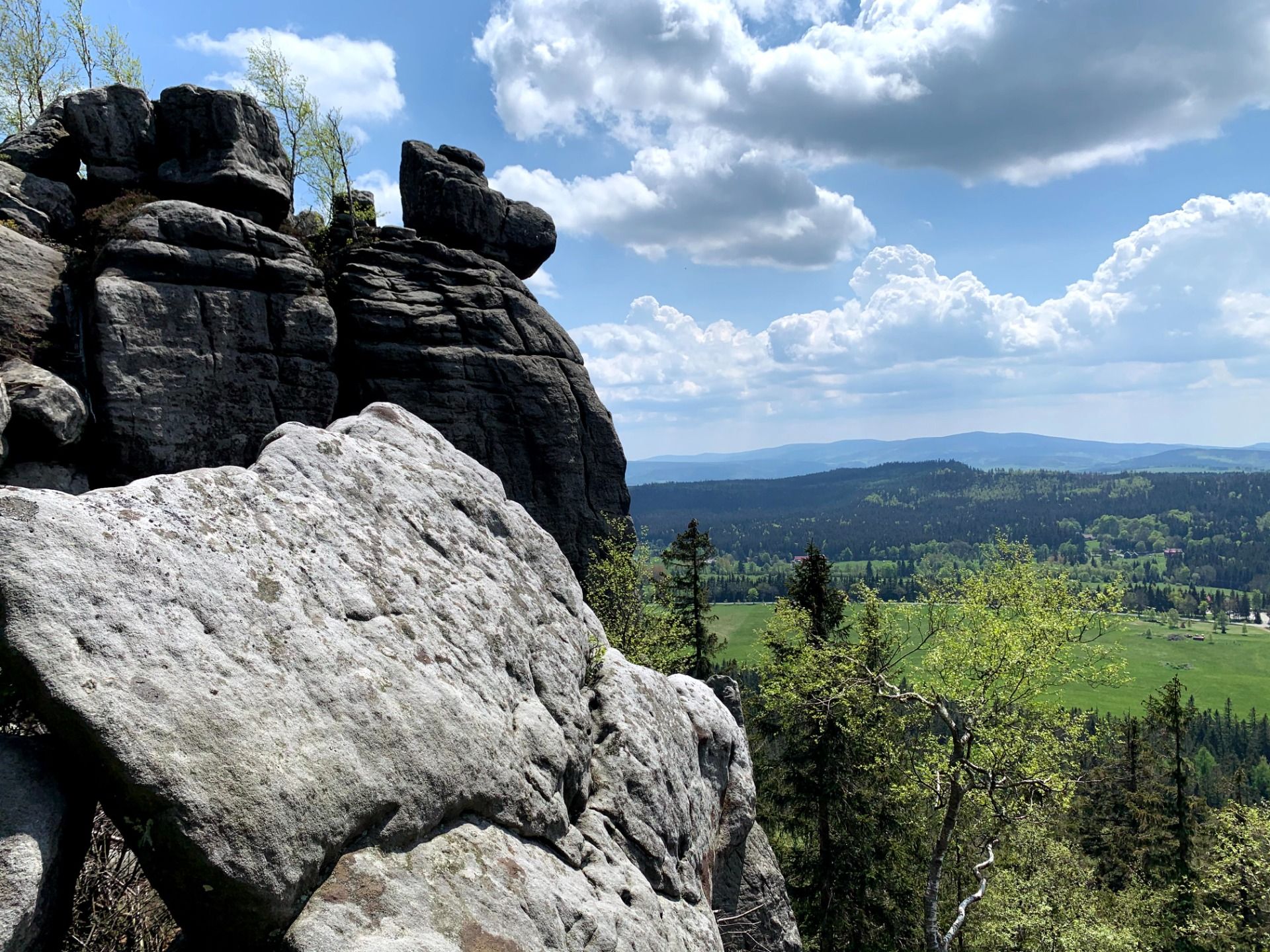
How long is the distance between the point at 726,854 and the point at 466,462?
14.8m

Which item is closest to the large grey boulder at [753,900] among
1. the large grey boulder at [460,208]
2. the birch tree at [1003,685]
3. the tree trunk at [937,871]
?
the tree trunk at [937,871]

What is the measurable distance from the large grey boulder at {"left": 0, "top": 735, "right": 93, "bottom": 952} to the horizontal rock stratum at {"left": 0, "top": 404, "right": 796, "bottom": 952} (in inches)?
15.5

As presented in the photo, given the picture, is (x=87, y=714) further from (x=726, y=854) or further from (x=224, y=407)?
(x=224, y=407)

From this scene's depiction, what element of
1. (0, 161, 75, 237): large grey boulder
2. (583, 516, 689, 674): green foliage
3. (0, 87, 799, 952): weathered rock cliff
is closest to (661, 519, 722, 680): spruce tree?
(583, 516, 689, 674): green foliage

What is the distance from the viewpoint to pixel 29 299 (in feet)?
100

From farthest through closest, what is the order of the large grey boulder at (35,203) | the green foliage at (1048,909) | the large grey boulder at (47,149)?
the large grey boulder at (47,149), the large grey boulder at (35,203), the green foliage at (1048,909)

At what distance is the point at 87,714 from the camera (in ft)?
21.3

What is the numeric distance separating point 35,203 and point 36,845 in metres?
42.7

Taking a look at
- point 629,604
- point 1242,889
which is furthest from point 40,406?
point 1242,889

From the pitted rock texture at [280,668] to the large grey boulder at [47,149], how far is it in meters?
39.8

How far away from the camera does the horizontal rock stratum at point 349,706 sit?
680cm

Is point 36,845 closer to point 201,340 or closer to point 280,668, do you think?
point 280,668

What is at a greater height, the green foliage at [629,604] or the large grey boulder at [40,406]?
the large grey boulder at [40,406]

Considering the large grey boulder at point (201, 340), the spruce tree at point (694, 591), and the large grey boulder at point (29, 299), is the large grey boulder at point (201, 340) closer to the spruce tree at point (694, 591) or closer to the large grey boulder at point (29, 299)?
the large grey boulder at point (29, 299)
